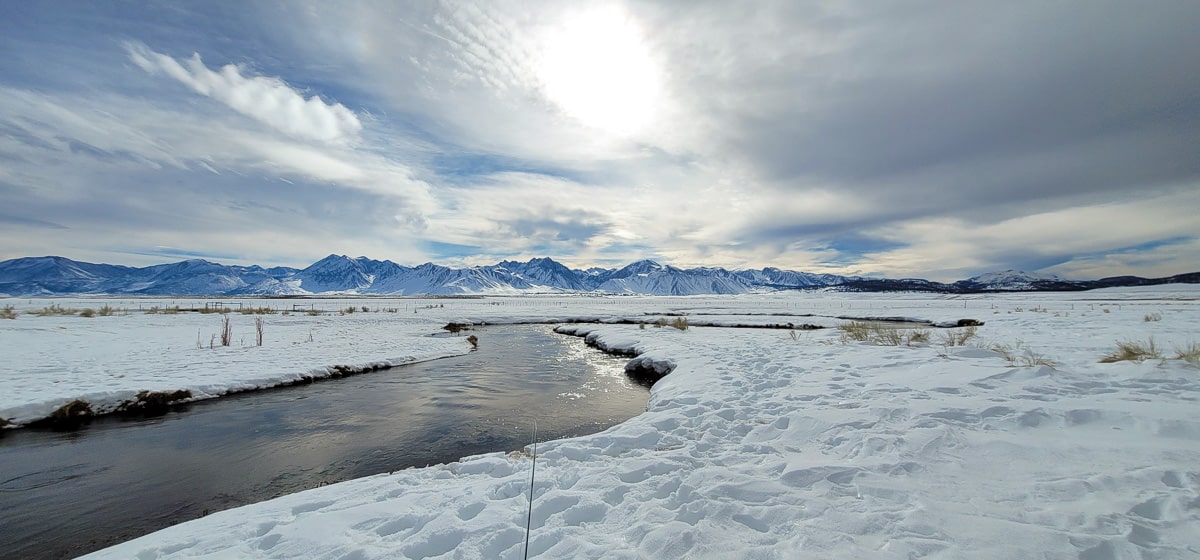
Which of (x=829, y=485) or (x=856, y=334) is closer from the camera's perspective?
(x=829, y=485)

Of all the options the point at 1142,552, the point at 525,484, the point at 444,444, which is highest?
the point at 1142,552

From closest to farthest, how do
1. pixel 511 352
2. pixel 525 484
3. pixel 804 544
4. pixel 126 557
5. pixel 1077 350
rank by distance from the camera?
1. pixel 804 544
2. pixel 126 557
3. pixel 525 484
4. pixel 1077 350
5. pixel 511 352

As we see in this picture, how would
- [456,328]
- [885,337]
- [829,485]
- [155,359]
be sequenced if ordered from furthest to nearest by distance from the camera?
[456,328] → [885,337] → [155,359] → [829,485]

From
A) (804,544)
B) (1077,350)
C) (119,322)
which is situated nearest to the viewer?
(804,544)

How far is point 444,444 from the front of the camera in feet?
25.8

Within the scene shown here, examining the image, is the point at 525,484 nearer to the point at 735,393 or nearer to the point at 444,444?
the point at 444,444

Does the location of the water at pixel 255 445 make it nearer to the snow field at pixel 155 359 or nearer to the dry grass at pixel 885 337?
the snow field at pixel 155 359

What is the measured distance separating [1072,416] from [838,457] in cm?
301

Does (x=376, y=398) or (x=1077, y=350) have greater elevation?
(x=1077, y=350)

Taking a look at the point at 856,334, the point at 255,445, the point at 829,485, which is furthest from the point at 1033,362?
the point at 255,445

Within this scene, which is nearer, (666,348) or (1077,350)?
(1077,350)

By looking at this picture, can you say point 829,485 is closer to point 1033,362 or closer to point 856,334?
point 1033,362

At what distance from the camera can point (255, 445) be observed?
311 inches

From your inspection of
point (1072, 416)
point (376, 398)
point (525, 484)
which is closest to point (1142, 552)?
point (1072, 416)
